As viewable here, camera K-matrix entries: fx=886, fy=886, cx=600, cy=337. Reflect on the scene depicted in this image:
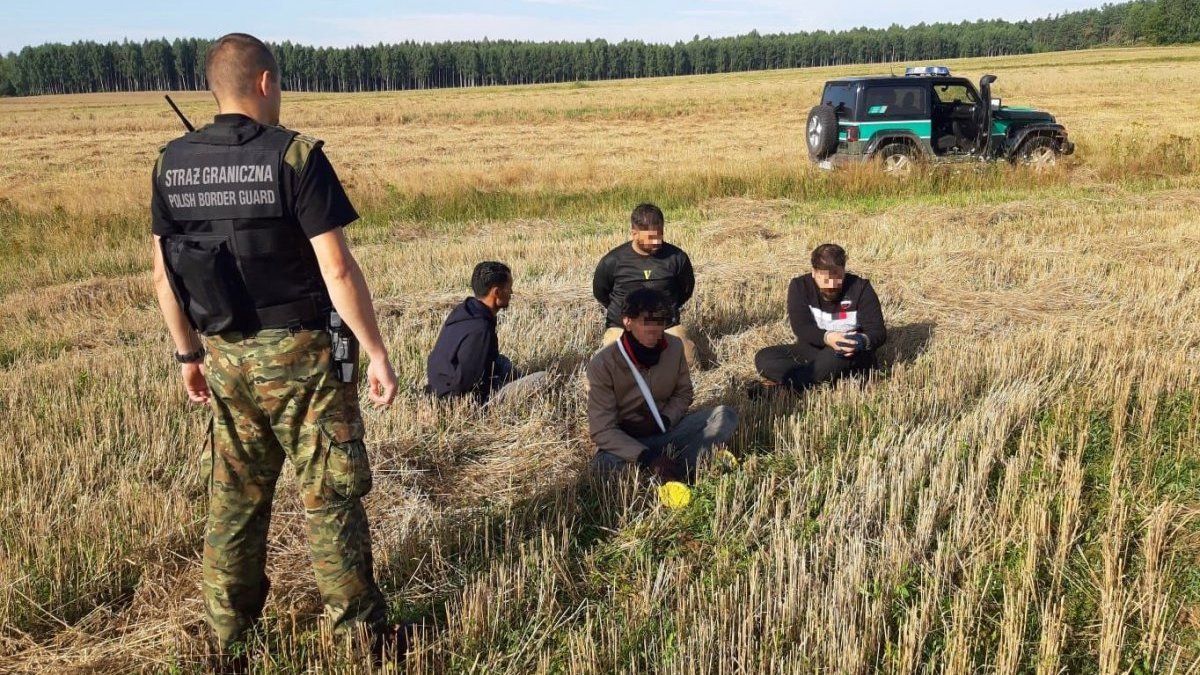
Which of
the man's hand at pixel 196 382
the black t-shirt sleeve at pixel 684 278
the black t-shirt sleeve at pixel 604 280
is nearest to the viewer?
the man's hand at pixel 196 382

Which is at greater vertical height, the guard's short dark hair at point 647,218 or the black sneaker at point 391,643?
the guard's short dark hair at point 647,218

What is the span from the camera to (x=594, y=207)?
14.5 m

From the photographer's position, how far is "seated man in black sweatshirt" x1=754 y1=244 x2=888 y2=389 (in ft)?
18.9

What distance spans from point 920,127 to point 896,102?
1.95 ft

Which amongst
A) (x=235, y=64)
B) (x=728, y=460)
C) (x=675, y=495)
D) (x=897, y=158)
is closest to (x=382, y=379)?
(x=235, y=64)

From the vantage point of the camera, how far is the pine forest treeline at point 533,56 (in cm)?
11981

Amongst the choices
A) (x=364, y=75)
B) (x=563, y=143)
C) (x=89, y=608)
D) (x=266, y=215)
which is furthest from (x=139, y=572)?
(x=364, y=75)

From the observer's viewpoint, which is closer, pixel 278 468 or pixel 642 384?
→ pixel 278 468

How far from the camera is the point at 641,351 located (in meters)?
4.41

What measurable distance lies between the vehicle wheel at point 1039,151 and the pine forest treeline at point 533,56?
369 feet

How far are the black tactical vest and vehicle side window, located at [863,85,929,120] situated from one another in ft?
45.4

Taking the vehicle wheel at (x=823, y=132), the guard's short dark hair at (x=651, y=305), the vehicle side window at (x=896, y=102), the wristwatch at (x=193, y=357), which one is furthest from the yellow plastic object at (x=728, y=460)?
the vehicle wheel at (x=823, y=132)

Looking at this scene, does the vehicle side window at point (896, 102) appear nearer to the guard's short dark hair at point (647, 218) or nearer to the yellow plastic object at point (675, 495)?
the guard's short dark hair at point (647, 218)

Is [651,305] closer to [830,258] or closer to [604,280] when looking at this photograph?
[830,258]
